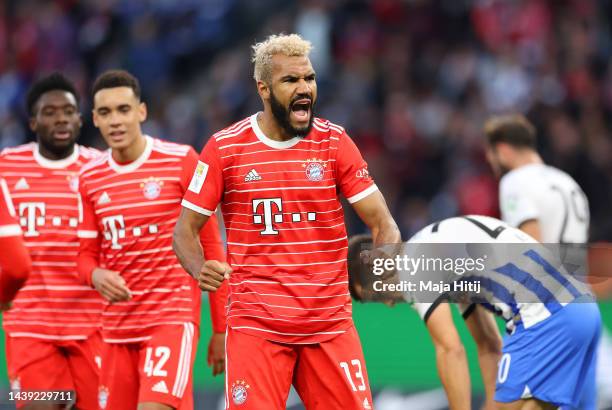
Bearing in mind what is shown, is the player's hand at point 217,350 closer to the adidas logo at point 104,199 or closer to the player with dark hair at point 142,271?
the player with dark hair at point 142,271

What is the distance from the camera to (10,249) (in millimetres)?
5910

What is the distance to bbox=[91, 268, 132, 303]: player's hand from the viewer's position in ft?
22.9

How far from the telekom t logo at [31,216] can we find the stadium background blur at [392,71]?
5.53 m

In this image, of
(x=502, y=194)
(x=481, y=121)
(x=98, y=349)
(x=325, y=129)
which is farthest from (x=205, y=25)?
(x=325, y=129)

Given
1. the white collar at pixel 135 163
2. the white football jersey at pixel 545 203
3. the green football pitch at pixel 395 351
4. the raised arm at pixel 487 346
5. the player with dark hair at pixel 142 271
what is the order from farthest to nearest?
the green football pitch at pixel 395 351 < the white football jersey at pixel 545 203 < the raised arm at pixel 487 346 < the white collar at pixel 135 163 < the player with dark hair at pixel 142 271

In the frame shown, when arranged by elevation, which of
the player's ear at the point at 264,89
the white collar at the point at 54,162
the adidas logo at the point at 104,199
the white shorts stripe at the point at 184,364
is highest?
the player's ear at the point at 264,89

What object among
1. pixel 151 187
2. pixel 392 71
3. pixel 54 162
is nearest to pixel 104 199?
pixel 151 187

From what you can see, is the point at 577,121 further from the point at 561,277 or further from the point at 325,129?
the point at 325,129

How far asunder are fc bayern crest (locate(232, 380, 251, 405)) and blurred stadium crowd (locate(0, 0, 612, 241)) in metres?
6.93

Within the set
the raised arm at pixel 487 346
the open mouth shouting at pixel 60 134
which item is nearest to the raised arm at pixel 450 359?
the raised arm at pixel 487 346

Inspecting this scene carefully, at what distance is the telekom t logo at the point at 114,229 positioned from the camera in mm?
7324

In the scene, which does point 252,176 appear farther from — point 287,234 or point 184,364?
point 184,364

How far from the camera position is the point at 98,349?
7.98 m

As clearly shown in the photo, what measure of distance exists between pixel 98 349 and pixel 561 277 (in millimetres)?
2918
